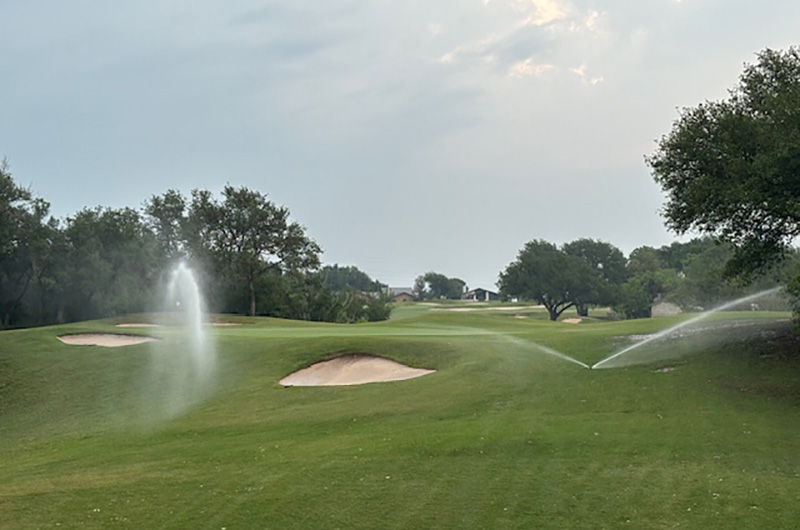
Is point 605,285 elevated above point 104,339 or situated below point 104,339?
above

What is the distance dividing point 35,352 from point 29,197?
3706 centimetres

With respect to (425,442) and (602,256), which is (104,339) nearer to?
(425,442)

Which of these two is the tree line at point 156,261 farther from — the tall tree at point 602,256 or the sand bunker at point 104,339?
the tall tree at point 602,256

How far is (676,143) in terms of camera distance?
2125 cm

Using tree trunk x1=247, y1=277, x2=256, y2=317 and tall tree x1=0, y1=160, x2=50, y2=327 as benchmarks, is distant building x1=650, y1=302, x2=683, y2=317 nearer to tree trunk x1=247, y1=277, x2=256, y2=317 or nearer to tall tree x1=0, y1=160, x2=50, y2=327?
tree trunk x1=247, y1=277, x2=256, y2=317

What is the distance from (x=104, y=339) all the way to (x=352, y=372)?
1509 cm

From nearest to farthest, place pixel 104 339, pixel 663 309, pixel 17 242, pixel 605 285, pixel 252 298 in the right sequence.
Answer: pixel 104 339 → pixel 17 242 → pixel 252 298 → pixel 605 285 → pixel 663 309

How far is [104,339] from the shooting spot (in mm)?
31047

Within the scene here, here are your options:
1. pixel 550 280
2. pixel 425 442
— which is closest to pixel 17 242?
pixel 425 442

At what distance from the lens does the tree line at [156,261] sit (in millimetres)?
56938

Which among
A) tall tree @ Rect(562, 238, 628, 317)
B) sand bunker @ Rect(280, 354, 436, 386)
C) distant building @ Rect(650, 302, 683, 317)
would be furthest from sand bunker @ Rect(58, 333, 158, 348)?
tall tree @ Rect(562, 238, 628, 317)

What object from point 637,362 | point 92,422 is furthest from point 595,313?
point 92,422

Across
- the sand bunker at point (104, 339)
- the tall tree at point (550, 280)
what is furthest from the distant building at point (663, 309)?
the sand bunker at point (104, 339)

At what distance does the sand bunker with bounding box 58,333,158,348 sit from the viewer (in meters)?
30.2
